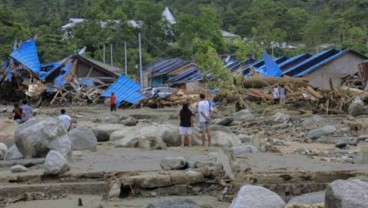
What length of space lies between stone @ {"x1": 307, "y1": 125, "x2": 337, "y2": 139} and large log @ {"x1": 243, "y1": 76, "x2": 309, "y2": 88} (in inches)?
496

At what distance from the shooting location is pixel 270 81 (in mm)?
35031

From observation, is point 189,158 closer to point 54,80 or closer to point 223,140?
point 223,140

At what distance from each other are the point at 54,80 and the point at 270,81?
18694mm

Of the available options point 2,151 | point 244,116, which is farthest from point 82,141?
point 244,116

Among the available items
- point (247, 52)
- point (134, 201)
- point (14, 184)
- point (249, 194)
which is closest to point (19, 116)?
point (14, 184)

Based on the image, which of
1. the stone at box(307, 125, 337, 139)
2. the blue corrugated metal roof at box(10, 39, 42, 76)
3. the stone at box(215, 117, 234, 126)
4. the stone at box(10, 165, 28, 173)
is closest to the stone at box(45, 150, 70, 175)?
the stone at box(10, 165, 28, 173)

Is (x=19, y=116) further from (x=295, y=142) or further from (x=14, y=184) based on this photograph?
(x=14, y=184)

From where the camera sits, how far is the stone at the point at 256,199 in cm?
706

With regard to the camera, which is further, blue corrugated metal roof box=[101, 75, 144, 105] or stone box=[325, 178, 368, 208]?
blue corrugated metal roof box=[101, 75, 144, 105]

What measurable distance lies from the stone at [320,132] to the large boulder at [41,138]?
32.6 ft

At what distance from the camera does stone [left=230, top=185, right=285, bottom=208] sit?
7059 millimetres

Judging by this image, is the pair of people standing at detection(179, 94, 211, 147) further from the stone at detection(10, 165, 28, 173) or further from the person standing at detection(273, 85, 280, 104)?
the person standing at detection(273, 85, 280, 104)

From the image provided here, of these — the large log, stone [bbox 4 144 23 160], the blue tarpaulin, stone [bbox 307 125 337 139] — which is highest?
the blue tarpaulin

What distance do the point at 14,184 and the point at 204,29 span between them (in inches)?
2258
